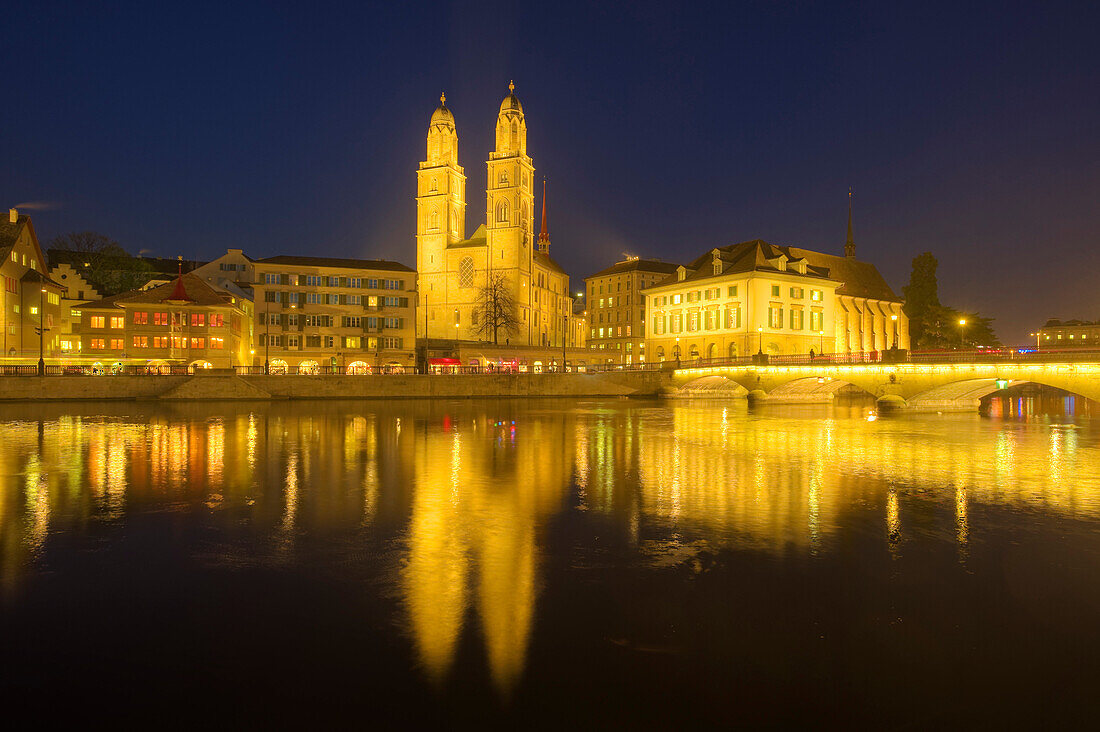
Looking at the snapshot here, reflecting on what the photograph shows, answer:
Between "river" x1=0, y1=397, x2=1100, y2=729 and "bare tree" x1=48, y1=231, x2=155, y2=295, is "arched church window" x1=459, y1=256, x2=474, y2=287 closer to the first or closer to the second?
"bare tree" x1=48, y1=231, x2=155, y2=295

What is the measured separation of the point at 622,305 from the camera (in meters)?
121

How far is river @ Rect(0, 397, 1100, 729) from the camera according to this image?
5.78 m

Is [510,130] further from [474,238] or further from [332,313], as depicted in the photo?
[332,313]

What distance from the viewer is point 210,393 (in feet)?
181

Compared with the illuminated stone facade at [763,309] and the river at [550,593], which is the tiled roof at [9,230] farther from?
the illuminated stone facade at [763,309]

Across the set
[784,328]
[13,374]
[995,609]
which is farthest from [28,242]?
[995,609]

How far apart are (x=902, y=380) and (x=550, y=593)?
44510mm

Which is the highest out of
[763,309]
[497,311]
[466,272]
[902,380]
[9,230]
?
[466,272]

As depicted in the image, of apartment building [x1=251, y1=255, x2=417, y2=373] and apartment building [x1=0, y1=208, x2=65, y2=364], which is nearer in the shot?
apartment building [x1=0, y1=208, x2=65, y2=364]

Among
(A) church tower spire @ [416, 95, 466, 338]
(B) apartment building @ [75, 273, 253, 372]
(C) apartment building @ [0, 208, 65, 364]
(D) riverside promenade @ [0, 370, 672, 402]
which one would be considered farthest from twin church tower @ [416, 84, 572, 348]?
(C) apartment building @ [0, 208, 65, 364]

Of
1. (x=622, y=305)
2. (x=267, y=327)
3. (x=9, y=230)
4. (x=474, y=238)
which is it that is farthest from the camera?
(x=622, y=305)

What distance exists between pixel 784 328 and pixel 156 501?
70482 mm

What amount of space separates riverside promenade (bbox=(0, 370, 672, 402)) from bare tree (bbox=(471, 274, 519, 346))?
109 ft

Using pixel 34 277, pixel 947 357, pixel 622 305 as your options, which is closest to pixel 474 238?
pixel 622 305
